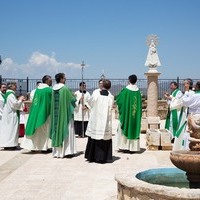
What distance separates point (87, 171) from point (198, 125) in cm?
358

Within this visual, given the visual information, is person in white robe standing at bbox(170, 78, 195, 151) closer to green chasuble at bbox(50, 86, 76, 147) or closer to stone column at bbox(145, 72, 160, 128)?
green chasuble at bbox(50, 86, 76, 147)

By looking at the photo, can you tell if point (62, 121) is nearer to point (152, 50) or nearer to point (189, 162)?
point (189, 162)

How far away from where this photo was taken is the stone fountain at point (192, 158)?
15.2ft

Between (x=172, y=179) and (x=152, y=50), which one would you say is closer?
(x=172, y=179)

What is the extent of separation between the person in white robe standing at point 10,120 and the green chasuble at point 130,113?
2.72 meters

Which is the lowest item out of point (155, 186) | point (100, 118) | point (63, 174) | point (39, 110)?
point (63, 174)

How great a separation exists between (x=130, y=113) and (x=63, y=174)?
319cm

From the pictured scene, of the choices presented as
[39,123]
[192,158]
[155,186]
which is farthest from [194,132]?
[39,123]

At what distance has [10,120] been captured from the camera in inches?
444

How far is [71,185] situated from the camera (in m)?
6.81

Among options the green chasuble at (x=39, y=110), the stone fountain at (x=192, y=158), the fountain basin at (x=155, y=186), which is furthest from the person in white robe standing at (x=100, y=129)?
the stone fountain at (x=192, y=158)

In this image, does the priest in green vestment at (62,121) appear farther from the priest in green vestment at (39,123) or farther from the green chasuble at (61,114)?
the priest in green vestment at (39,123)

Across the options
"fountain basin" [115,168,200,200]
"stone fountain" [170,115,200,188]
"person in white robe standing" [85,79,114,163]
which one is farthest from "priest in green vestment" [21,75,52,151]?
"stone fountain" [170,115,200,188]

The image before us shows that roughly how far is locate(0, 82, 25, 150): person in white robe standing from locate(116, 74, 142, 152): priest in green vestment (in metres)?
2.74
